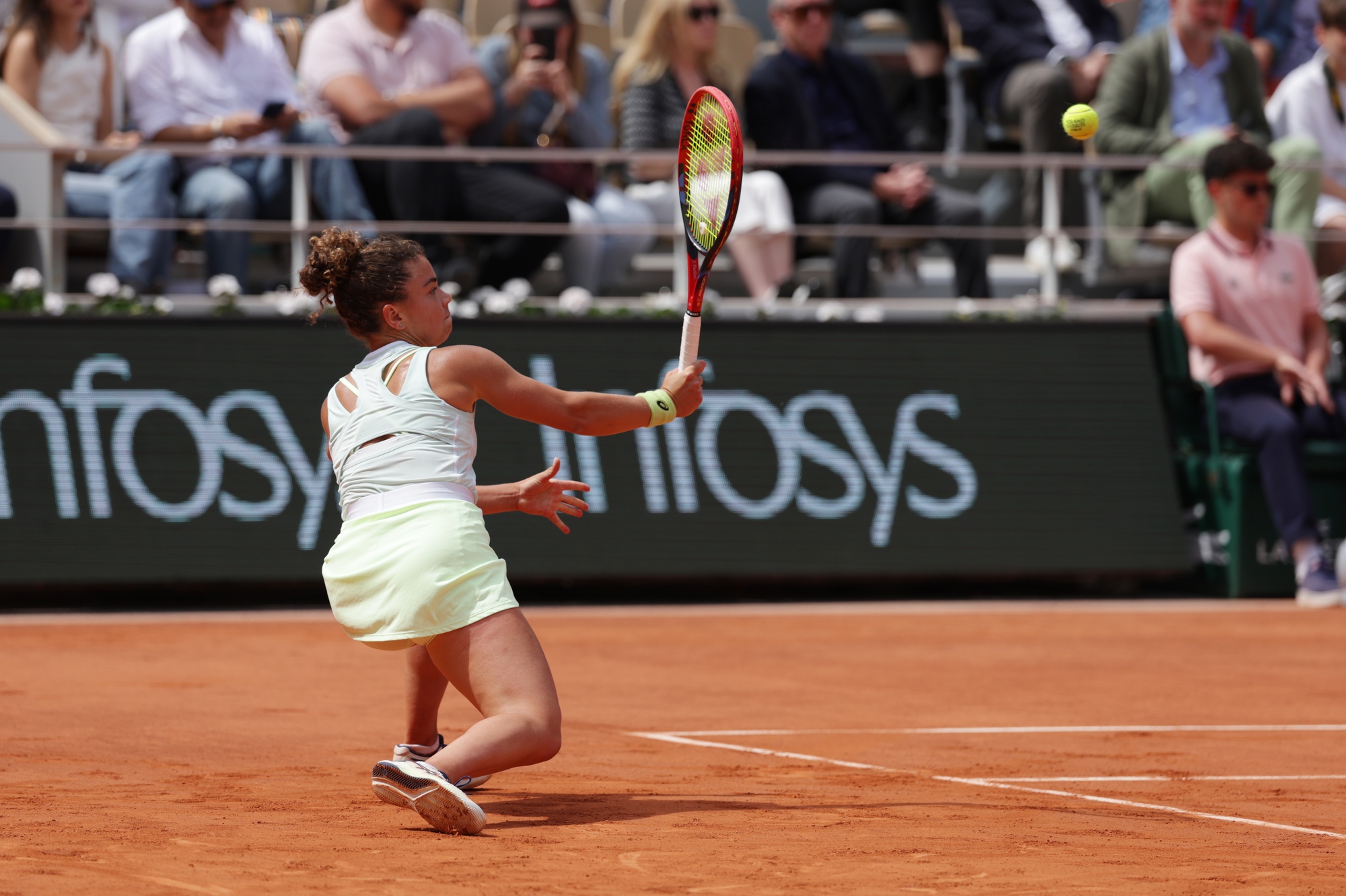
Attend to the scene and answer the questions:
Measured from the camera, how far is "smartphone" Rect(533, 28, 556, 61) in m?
10.2

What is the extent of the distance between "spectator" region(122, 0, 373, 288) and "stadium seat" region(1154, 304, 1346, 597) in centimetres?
484

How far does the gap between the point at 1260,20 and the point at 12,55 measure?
8.73 m

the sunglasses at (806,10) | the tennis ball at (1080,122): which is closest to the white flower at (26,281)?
the sunglasses at (806,10)

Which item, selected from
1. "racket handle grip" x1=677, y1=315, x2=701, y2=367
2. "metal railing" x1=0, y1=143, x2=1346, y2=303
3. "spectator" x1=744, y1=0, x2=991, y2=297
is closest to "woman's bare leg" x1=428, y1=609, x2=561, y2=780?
"racket handle grip" x1=677, y1=315, x2=701, y2=367

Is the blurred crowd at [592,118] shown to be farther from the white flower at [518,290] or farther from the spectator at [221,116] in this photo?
the white flower at [518,290]

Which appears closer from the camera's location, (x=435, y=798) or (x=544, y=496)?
(x=435, y=798)

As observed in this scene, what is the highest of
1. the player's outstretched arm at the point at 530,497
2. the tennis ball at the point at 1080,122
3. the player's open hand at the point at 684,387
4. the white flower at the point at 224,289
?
the tennis ball at the point at 1080,122

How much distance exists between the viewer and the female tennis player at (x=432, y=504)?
4070mm

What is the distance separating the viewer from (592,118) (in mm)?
10484

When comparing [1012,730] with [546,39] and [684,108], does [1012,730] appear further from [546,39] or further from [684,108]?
[546,39]

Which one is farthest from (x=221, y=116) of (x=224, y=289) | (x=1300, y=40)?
(x=1300, y=40)

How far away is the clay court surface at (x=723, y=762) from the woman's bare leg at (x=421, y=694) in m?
0.25

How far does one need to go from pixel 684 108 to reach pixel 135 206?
321 cm

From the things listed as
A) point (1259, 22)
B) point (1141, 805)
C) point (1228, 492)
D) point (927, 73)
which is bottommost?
point (1228, 492)
